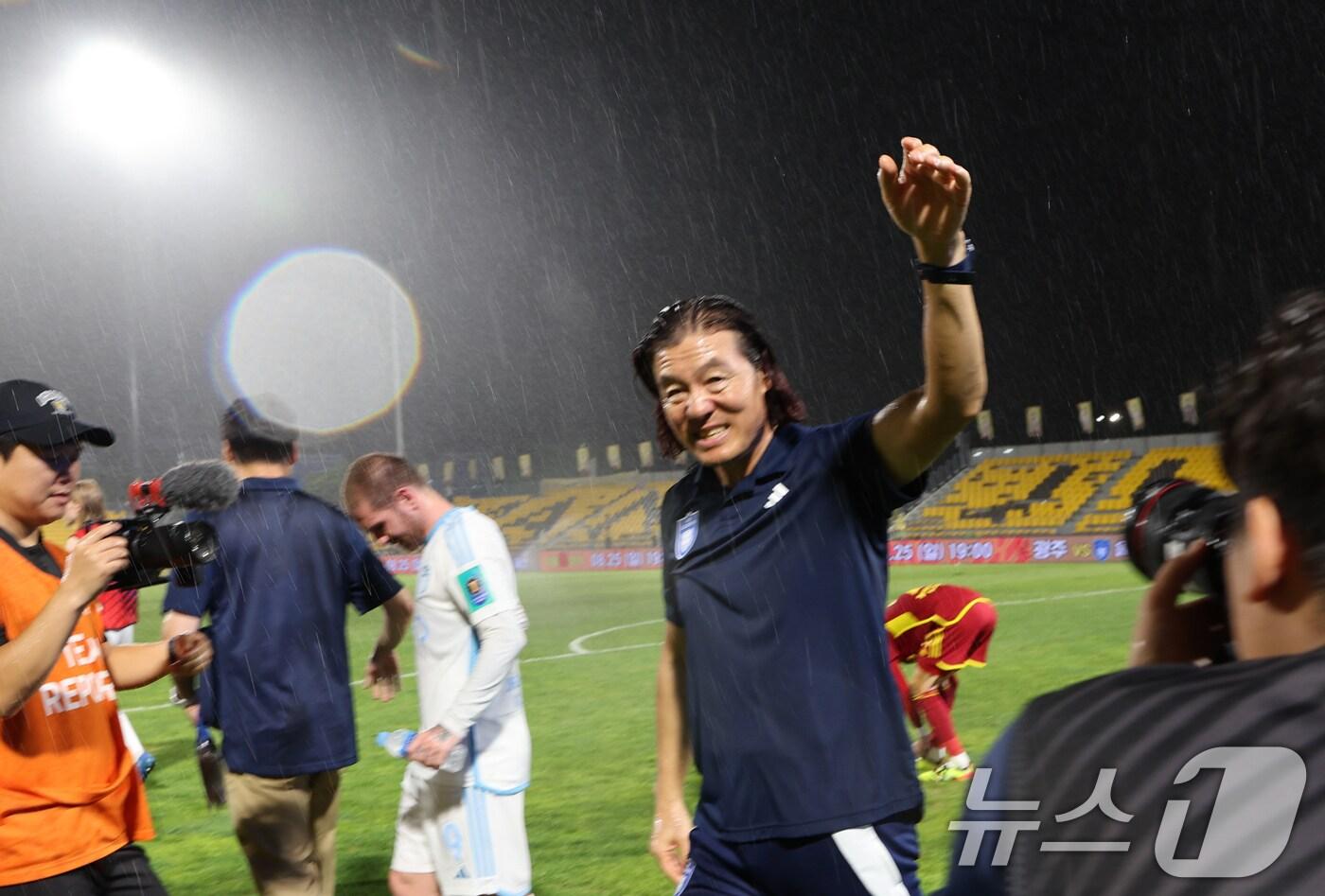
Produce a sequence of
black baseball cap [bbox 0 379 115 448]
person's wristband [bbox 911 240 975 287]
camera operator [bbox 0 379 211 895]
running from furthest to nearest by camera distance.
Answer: black baseball cap [bbox 0 379 115 448], camera operator [bbox 0 379 211 895], person's wristband [bbox 911 240 975 287]

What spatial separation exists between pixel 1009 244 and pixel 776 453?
4601cm

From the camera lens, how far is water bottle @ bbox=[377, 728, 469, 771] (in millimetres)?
3764

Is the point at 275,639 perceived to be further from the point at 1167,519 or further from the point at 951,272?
the point at 1167,519

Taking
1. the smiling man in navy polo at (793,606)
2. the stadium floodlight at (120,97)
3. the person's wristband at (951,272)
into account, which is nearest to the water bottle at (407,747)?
the smiling man in navy polo at (793,606)

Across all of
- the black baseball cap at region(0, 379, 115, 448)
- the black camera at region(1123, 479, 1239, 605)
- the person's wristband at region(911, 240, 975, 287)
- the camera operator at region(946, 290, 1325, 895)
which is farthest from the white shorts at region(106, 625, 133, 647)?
the camera operator at region(946, 290, 1325, 895)

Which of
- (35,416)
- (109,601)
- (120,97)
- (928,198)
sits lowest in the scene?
(109,601)

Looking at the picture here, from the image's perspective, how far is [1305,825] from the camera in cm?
80

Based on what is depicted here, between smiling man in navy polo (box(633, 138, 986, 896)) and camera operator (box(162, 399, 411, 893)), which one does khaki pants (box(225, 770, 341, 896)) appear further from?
smiling man in navy polo (box(633, 138, 986, 896))

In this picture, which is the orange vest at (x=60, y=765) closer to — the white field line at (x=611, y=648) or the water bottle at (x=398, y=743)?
the water bottle at (x=398, y=743)

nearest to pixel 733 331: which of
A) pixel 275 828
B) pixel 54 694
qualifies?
pixel 54 694

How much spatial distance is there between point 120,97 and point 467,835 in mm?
25994

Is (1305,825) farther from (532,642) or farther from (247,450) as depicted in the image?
(532,642)

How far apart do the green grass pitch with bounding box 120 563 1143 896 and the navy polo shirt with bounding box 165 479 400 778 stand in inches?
85.0

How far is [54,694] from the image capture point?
2957 millimetres
